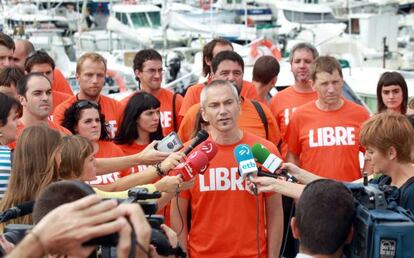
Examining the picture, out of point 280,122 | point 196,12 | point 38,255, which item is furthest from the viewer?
point 196,12

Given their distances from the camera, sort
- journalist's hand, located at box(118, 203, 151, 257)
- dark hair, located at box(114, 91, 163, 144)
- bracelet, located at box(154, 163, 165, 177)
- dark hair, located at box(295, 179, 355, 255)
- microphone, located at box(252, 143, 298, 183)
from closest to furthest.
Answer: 1. journalist's hand, located at box(118, 203, 151, 257)
2. dark hair, located at box(295, 179, 355, 255)
3. microphone, located at box(252, 143, 298, 183)
4. bracelet, located at box(154, 163, 165, 177)
5. dark hair, located at box(114, 91, 163, 144)

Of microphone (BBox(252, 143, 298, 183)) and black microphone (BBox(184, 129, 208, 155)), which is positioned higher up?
black microphone (BBox(184, 129, 208, 155))

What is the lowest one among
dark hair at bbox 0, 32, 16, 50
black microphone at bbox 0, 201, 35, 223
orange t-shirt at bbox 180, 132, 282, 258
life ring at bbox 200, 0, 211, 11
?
orange t-shirt at bbox 180, 132, 282, 258

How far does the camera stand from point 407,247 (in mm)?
3582


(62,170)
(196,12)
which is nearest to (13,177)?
(62,170)

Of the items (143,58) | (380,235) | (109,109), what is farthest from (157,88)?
(380,235)

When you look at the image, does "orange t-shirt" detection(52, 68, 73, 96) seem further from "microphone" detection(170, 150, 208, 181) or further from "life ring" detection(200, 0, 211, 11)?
"life ring" detection(200, 0, 211, 11)

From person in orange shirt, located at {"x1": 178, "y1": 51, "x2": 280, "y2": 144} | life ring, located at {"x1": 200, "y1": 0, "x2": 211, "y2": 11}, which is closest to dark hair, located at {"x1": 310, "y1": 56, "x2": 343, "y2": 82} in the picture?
person in orange shirt, located at {"x1": 178, "y1": 51, "x2": 280, "y2": 144}

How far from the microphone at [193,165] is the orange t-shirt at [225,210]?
1.51 feet

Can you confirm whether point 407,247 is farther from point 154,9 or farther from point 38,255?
point 154,9

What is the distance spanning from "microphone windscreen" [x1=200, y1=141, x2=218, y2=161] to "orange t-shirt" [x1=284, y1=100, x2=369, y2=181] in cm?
184

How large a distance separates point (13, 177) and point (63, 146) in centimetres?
43

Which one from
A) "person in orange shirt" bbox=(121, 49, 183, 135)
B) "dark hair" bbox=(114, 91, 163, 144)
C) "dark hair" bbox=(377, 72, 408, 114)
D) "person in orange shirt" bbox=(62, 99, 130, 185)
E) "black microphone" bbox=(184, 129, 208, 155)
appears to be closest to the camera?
"black microphone" bbox=(184, 129, 208, 155)

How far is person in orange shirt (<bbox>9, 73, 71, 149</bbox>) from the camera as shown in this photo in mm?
6750
